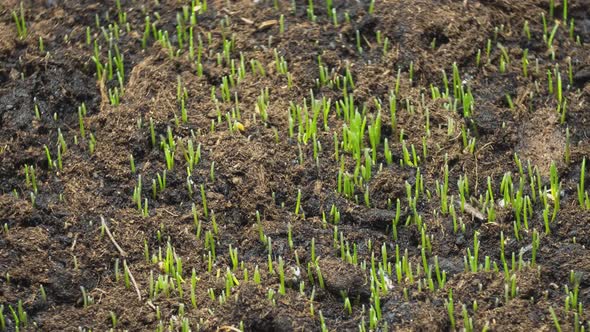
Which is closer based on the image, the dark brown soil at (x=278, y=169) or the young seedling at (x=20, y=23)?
the dark brown soil at (x=278, y=169)

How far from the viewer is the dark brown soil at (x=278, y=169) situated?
14.0ft

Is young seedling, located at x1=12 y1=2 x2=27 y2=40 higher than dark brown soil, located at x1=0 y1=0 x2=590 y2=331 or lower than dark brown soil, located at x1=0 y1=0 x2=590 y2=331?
higher

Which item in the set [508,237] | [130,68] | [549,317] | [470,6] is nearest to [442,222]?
[508,237]

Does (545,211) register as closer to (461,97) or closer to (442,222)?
(442,222)

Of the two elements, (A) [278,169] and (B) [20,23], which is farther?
(B) [20,23]

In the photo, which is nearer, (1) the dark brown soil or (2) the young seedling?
(1) the dark brown soil

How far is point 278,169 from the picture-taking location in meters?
4.88

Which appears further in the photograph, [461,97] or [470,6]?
[470,6]

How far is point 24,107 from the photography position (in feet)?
17.2

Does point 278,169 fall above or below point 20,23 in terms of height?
below

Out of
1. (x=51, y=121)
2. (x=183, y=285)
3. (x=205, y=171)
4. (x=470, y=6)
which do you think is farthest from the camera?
(x=470, y=6)

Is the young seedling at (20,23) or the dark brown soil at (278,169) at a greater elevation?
the young seedling at (20,23)

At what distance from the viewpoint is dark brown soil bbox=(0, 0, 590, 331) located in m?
4.26

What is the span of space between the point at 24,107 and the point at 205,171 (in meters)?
1.18
